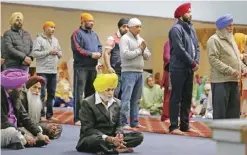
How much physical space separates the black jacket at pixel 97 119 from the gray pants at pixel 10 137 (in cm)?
52

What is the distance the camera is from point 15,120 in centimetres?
479

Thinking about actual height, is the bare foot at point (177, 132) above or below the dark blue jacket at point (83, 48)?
below

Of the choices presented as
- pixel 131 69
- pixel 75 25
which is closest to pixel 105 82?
pixel 131 69

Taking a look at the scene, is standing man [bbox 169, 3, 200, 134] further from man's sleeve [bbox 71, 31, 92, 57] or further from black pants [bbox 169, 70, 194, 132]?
Result: man's sleeve [bbox 71, 31, 92, 57]

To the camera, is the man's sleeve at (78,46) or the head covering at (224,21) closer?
the head covering at (224,21)

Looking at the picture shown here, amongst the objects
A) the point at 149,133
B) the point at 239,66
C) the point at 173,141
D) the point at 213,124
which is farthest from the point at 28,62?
the point at 213,124

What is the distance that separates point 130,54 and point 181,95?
2.32 feet

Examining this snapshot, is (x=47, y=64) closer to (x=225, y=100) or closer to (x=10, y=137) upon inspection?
(x=10, y=137)

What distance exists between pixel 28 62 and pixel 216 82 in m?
2.27

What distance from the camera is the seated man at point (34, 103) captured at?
16.7ft

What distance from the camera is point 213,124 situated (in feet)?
5.93

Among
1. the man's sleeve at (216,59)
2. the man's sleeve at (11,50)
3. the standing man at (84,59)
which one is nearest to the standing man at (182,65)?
the man's sleeve at (216,59)

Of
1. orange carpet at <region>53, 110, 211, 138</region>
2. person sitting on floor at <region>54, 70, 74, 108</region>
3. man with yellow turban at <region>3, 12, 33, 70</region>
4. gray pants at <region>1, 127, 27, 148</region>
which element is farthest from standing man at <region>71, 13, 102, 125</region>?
person sitting on floor at <region>54, 70, 74, 108</region>

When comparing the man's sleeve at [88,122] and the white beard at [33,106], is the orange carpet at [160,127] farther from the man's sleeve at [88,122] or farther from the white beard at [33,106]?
the man's sleeve at [88,122]
